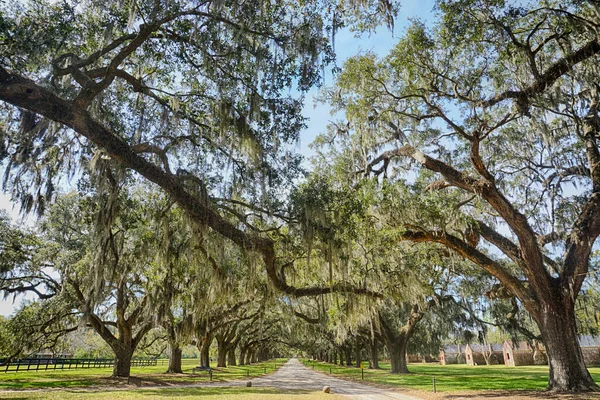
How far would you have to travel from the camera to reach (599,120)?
1027cm

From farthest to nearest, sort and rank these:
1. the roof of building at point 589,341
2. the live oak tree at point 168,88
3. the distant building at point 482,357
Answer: the distant building at point 482,357
the roof of building at point 589,341
the live oak tree at point 168,88

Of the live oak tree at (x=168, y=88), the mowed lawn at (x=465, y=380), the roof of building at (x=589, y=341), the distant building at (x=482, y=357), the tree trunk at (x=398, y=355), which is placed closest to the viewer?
the live oak tree at (x=168, y=88)

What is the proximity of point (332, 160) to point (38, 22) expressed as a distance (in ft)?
28.8

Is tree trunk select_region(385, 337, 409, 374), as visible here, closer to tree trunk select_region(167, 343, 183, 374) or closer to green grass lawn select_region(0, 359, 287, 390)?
green grass lawn select_region(0, 359, 287, 390)

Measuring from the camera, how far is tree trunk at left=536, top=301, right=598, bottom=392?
953 centimetres

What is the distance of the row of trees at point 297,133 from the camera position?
6.52 m

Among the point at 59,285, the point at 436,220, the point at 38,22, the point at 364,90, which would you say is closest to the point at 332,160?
the point at 364,90

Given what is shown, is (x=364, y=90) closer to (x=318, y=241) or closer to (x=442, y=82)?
(x=442, y=82)

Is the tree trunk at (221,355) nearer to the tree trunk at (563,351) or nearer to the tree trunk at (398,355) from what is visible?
the tree trunk at (398,355)

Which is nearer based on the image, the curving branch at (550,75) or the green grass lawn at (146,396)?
the curving branch at (550,75)

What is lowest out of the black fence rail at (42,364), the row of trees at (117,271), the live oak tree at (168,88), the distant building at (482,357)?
the distant building at (482,357)

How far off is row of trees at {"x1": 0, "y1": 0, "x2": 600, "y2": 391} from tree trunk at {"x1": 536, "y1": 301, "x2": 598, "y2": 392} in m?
0.04

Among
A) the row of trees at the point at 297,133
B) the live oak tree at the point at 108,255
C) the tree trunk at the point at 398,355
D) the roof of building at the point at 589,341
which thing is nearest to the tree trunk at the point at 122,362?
the live oak tree at the point at 108,255

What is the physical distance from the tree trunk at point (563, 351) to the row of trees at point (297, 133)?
4 centimetres
